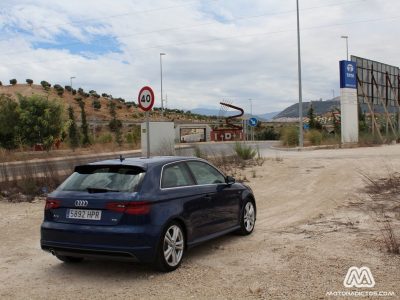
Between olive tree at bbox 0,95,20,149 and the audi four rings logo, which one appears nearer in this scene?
the audi four rings logo

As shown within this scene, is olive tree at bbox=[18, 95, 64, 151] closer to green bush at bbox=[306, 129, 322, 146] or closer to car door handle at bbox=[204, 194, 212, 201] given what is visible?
green bush at bbox=[306, 129, 322, 146]

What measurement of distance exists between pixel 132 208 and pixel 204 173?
1920 mm

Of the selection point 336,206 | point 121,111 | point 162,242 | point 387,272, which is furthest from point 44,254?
point 121,111

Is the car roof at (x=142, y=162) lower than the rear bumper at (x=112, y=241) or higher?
higher

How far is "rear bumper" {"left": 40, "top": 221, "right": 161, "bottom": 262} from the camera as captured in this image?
6000 mm

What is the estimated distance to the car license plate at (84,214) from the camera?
6211 millimetres

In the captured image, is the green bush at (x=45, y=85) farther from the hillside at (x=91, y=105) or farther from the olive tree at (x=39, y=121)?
the olive tree at (x=39, y=121)

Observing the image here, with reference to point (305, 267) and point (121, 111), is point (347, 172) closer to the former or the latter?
point (305, 267)

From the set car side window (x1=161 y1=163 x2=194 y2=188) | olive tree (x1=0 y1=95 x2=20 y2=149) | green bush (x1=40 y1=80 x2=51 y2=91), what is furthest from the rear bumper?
green bush (x1=40 y1=80 x2=51 y2=91)

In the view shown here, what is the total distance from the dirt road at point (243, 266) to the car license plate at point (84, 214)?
76 cm

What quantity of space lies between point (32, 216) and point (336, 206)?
664 centimetres

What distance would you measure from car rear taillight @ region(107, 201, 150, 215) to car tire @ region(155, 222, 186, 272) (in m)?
0.39

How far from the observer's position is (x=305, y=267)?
638 centimetres

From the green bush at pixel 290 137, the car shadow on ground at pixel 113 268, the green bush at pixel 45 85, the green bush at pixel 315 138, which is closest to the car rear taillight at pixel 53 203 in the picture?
the car shadow on ground at pixel 113 268
